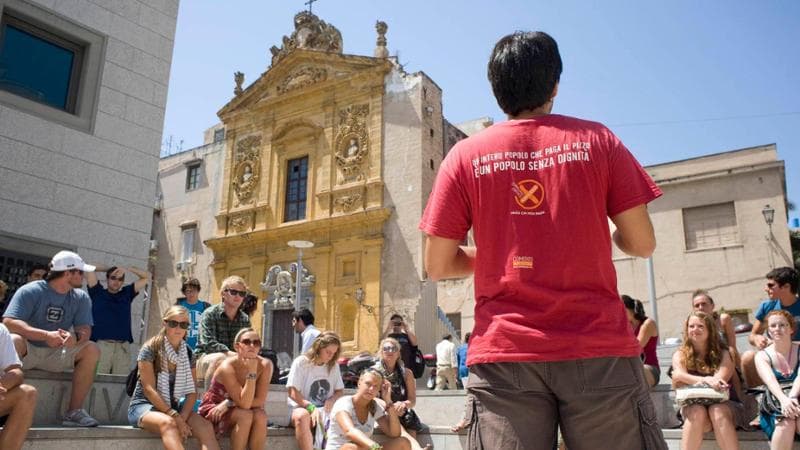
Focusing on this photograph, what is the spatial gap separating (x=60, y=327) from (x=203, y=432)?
2057 millimetres

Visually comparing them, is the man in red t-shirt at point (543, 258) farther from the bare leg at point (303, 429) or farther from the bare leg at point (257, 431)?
the bare leg at point (303, 429)

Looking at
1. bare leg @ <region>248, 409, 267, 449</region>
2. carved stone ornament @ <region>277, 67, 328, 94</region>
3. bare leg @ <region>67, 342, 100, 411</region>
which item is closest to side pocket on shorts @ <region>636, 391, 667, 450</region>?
bare leg @ <region>248, 409, 267, 449</region>

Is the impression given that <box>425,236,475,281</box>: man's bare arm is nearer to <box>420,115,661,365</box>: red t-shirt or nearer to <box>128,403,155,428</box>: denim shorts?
<box>420,115,661,365</box>: red t-shirt

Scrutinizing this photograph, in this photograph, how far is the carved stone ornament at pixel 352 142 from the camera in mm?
24719

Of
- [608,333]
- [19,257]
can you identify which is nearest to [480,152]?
[608,333]

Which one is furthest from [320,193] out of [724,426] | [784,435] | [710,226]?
[784,435]

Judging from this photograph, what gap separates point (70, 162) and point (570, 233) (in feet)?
30.7

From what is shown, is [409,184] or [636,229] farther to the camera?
[409,184]

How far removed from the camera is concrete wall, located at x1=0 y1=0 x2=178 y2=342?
8.91 m

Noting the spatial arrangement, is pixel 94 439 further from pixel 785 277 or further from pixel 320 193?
pixel 320 193

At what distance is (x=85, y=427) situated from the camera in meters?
5.63

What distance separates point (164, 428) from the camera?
18.0 feet

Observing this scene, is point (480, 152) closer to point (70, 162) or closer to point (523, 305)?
point (523, 305)

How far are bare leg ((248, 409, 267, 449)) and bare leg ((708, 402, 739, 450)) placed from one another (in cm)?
419
